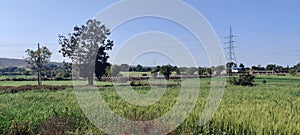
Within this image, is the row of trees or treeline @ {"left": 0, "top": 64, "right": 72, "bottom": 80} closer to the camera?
the row of trees

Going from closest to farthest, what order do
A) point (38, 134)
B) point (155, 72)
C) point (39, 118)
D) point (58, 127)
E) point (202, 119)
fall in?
point (38, 134), point (58, 127), point (202, 119), point (39, 118), point (155, 72)

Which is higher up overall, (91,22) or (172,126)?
(91,22)

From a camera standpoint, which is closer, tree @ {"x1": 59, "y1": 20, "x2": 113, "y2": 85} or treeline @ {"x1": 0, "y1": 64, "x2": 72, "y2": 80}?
tree @ {"x1": 59, "y1": 20, "x2": 113, "y2": 85}

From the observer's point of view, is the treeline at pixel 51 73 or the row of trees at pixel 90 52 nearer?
the row of trees at pixel 90 52

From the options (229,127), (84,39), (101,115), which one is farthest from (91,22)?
(229,127)

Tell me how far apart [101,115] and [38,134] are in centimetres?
243

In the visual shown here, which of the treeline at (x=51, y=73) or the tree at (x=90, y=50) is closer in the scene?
the tree at (x=90, y=50)

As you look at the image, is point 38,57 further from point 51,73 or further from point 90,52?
point 51,73

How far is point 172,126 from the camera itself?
24.8 ft

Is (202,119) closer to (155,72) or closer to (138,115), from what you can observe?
(138,115)

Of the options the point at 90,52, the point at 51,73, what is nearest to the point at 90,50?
the point at 90,52

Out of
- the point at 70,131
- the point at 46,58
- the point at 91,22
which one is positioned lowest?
the point at 70,131

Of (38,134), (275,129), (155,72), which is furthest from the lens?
(155,72)

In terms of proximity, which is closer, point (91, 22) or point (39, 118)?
point (39, 118)
